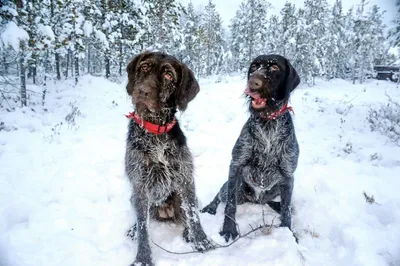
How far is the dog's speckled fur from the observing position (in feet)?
10.3

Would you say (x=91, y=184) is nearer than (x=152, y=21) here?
Yes

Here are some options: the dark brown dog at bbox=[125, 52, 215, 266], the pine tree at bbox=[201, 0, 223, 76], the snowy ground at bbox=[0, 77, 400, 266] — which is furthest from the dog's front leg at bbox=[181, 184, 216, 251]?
the pine tree at bbox=[201, 0, 223, 76]

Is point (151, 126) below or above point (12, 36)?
below

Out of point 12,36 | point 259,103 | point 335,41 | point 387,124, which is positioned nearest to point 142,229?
point 259,103

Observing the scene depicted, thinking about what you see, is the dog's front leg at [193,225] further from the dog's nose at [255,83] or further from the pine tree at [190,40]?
the pine tree at [190,40]

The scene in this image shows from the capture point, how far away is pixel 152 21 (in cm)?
2158

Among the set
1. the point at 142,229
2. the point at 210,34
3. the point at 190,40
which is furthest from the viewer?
the point at 210,34

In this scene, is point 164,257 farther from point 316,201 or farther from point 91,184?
point 316,201

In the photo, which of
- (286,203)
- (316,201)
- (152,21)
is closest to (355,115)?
(316,201)

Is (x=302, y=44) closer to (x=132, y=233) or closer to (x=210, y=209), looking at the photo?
(x=210, y=209)

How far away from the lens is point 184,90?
2.81m

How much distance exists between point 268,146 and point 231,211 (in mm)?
956

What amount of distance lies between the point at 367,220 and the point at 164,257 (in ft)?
7.91

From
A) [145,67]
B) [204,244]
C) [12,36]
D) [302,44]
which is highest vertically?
[302,44]
